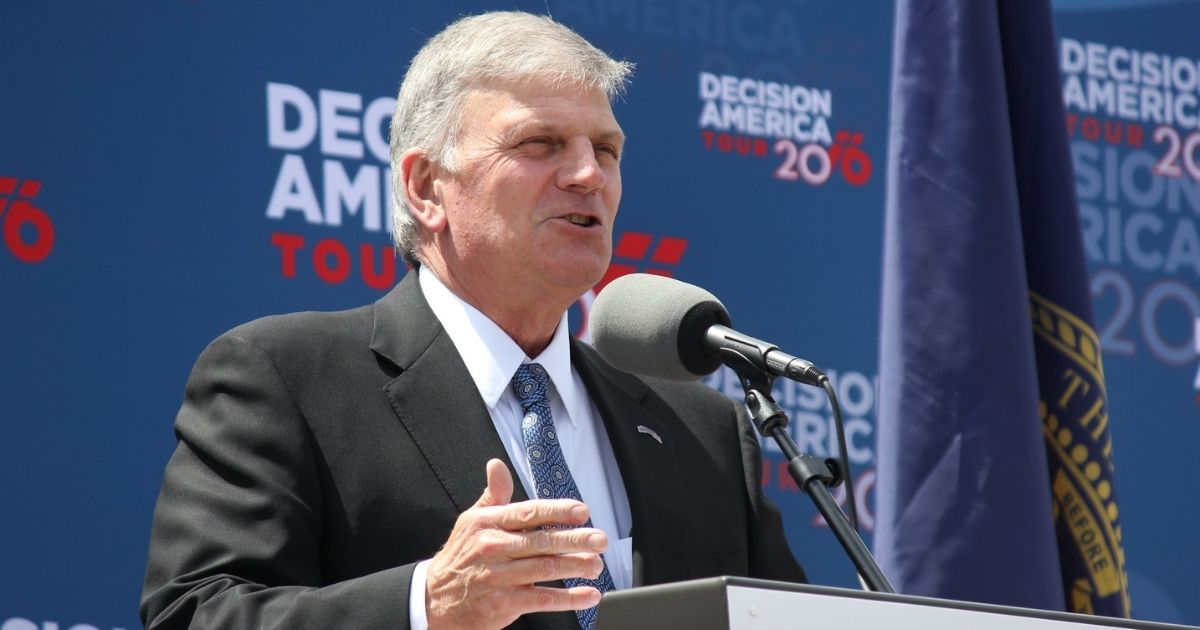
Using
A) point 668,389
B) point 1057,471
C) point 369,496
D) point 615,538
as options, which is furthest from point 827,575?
point 369,496

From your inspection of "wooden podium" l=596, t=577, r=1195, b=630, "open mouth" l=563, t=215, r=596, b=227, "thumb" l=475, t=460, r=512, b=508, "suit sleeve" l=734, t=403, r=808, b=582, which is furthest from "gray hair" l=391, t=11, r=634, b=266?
"wooden podium" l=596, t=577, r=1195, b=630

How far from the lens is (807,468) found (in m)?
2.15

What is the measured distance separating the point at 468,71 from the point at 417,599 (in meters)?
1.04

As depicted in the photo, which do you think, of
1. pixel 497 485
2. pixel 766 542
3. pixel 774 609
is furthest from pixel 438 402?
pixel 774 609

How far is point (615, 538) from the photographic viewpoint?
2.62m

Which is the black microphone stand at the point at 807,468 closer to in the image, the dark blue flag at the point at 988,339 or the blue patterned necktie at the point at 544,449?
the blue patterned necktie at the point at 544,449

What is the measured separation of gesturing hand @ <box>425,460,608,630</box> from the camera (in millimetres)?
1788

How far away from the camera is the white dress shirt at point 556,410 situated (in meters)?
2.60

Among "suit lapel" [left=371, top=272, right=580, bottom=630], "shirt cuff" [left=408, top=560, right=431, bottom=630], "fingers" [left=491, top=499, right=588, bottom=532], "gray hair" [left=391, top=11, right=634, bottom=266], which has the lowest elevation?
"shirt cuff" [left=408, top=560, right=431, bottom=630]

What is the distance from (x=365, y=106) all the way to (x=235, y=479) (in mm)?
1592

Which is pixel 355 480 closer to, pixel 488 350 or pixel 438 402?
pixel 438 402

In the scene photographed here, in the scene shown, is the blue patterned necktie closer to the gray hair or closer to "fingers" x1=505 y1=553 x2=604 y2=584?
the gray hair

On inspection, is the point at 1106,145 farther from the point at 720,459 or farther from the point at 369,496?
the point at 369,496

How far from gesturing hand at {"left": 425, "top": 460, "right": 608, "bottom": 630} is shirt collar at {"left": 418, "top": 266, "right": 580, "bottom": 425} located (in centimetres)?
73
